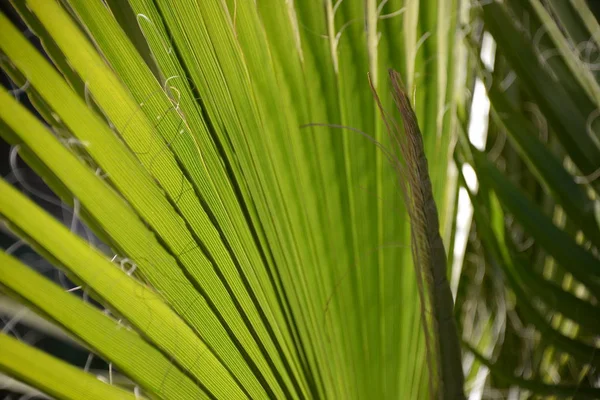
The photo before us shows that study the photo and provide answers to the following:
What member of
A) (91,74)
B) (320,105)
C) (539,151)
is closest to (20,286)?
(91,74)

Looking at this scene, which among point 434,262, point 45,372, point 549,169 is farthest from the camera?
point 549,169

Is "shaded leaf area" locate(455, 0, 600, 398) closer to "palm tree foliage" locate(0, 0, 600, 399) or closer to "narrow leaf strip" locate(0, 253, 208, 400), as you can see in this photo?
"palm tree foliage" locate(0, 0, 600, 399)

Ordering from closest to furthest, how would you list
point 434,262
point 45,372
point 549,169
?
point 434,262 < point 45,372 < point 549,169

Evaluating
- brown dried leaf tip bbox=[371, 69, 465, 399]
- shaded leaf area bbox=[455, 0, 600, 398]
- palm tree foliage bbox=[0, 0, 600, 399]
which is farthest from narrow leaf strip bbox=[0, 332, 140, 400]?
shaded leaf area bbox=[455, 0, 600, 398]

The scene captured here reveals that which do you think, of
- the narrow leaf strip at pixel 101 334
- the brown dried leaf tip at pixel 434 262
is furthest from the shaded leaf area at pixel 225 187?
the brown dried leaf tip at pixel 434 262

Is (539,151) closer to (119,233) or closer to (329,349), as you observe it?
(329,349)

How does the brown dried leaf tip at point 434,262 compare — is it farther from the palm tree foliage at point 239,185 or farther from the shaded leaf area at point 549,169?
the shaded leaf area at point 549,169

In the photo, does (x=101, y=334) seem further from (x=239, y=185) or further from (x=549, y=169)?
(x=549, y=169)

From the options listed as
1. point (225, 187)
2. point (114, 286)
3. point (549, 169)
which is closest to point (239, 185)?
point (225, 187)
